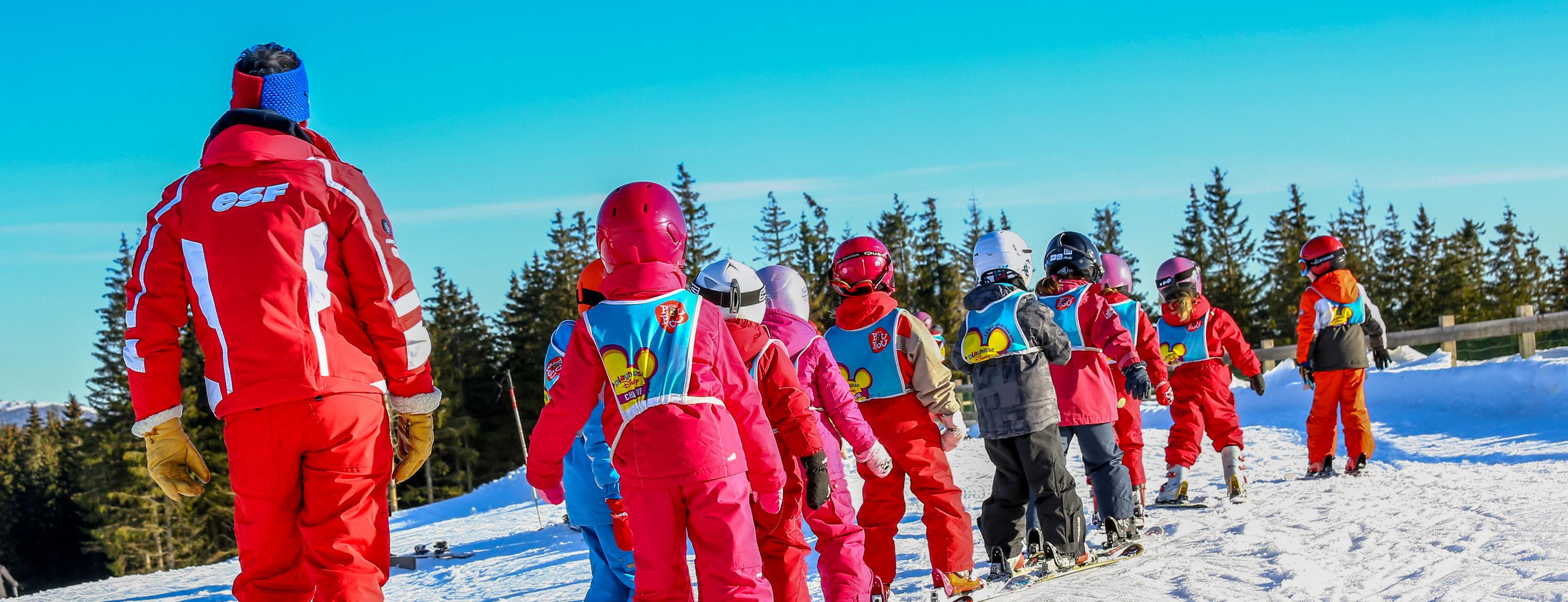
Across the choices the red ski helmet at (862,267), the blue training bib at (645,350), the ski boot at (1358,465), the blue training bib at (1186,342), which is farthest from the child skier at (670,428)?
the ski boot at (1358,465)

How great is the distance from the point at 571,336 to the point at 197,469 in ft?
4.19

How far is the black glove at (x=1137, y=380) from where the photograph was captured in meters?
6.12

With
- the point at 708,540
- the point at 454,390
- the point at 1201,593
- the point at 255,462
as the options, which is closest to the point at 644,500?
the point at 708,540

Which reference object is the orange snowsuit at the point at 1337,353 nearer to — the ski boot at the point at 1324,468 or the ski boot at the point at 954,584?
the ski boot at the point at 1324,468

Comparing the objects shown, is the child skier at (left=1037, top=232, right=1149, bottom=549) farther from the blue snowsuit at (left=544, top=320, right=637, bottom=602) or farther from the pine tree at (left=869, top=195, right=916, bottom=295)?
the pine tree at (left=869, top=195, right=916, bottom=295)

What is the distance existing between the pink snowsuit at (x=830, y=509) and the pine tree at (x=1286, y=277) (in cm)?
4818

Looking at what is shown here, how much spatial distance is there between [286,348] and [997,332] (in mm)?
3774

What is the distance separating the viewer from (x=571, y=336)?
12.8 ft

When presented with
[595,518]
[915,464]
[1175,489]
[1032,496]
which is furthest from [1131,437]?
[595,518]

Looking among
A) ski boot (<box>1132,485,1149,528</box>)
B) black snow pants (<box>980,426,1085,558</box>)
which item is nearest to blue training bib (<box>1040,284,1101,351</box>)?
black snow pants (<box>980,426,1085,558</box>)

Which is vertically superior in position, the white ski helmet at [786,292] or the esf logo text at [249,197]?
the esf logo text at [249,197]

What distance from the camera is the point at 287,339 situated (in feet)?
10.3

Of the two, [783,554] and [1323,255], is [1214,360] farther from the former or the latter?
[783,554]

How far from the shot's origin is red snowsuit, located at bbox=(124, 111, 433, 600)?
308cm
